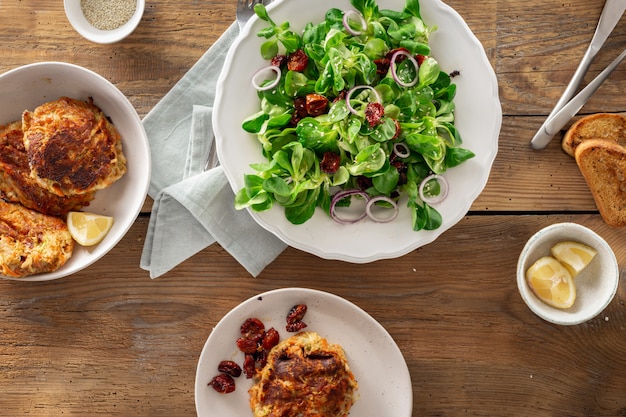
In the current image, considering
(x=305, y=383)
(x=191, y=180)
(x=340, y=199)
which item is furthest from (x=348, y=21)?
(x=305, y=383)

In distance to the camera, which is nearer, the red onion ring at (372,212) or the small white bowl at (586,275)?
the red onion ring at (372,212)

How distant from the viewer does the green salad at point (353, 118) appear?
6.88 feet

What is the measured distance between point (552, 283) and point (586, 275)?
0.53ft

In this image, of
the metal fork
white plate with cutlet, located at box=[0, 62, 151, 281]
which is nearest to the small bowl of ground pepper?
white plate with cutlet, located at box=[0, 62, 151, 281]

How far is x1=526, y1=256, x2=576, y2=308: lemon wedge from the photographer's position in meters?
2.38

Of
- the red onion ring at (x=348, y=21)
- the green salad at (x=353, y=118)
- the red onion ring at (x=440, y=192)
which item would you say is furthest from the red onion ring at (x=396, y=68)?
the red onion ring at (x=440, y=192)

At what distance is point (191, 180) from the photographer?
2.39 m

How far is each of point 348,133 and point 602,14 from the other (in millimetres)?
1222

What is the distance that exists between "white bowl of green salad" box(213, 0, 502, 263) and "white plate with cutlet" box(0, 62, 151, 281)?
39 cm

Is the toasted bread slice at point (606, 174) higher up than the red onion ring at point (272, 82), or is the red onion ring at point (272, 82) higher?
the red onion ring at point (272, 82)

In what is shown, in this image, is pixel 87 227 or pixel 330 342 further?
pixel 330 342

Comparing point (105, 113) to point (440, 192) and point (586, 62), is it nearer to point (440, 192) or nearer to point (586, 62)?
point (440, 192)

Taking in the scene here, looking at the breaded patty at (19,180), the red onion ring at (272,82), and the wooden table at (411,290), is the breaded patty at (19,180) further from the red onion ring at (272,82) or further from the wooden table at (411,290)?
the red onion ring at (272,82)

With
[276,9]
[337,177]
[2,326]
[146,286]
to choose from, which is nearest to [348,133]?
[337,177]
